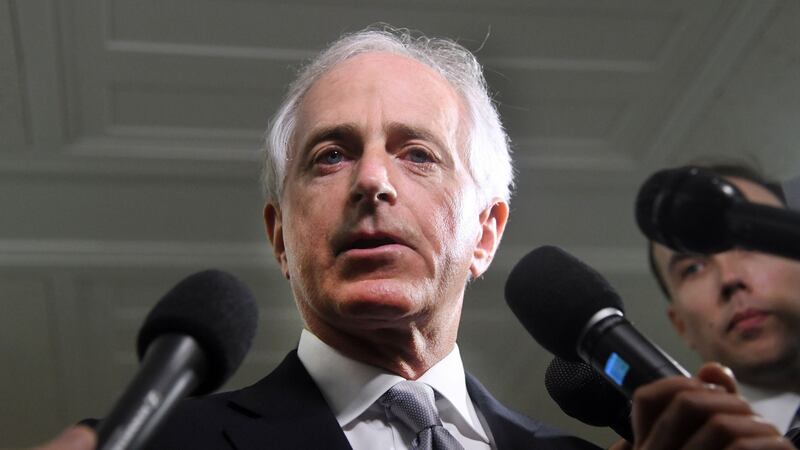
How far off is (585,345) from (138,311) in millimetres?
4454

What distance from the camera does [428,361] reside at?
1.66 metres

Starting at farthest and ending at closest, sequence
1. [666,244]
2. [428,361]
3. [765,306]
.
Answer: [765,306]
[428,361]
[666,244]

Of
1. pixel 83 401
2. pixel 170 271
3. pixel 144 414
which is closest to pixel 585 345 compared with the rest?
pixel 144 414

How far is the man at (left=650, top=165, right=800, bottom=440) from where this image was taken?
2230mm

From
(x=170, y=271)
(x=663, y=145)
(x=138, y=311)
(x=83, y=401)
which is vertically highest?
(x=663, y=145)

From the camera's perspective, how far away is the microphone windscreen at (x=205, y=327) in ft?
3.19

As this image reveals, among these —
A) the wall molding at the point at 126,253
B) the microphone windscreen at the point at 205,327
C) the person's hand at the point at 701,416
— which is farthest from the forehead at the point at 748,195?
the wall molding at the point at 126,253

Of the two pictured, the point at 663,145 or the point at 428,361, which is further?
the point at 663,145

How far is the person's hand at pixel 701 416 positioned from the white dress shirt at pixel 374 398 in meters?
0.56

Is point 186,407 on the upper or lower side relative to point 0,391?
upper

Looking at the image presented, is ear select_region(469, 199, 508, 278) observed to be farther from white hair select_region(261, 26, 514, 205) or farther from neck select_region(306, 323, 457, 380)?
neck select_region(306, 323, 457, 380)

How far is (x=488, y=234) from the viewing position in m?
1.93

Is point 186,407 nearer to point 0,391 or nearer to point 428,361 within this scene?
point 428,361

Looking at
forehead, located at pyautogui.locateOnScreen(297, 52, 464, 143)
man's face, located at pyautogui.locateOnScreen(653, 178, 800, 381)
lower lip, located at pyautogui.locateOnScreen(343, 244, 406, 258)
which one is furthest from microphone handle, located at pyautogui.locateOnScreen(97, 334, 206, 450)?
man's face, located at pyautogui.locateOnScreen(653, 178, 800, 381)
